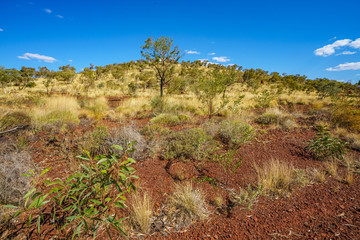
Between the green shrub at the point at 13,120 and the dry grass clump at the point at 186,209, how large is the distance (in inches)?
186

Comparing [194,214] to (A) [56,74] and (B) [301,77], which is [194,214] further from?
(B) [301,77]

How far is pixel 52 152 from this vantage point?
3889 mm

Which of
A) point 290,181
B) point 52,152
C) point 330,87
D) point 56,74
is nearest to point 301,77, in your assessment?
Answer: point 330,87

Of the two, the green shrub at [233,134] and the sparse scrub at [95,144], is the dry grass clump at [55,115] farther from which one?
the green shrub at [233,134]

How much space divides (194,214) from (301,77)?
4718 centimetres

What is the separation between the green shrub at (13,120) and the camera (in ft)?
14.7

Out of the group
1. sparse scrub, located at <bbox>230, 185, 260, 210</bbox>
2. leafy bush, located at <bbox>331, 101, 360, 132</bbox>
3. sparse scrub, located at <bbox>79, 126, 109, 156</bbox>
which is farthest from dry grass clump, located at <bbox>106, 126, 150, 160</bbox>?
leafy bush, located at <bbox>331, 101, 360, 132</bbox>

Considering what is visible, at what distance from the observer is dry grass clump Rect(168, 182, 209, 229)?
2177mm

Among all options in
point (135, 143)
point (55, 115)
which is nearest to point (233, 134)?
point (135, 143)

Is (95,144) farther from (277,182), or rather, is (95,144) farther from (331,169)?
(331,169)

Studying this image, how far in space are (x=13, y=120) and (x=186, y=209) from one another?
5790mm

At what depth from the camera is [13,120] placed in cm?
484

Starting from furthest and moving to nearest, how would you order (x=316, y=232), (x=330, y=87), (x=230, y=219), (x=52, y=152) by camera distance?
(x=330, y=87), (x=52, y=152), (x=230, y=219), (x=316, y=232)

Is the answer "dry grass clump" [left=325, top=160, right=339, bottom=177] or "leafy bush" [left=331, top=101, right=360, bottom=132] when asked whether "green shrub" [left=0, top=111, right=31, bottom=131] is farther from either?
"leafy bush" [left=331, top=101, right=360, bottom=132]
